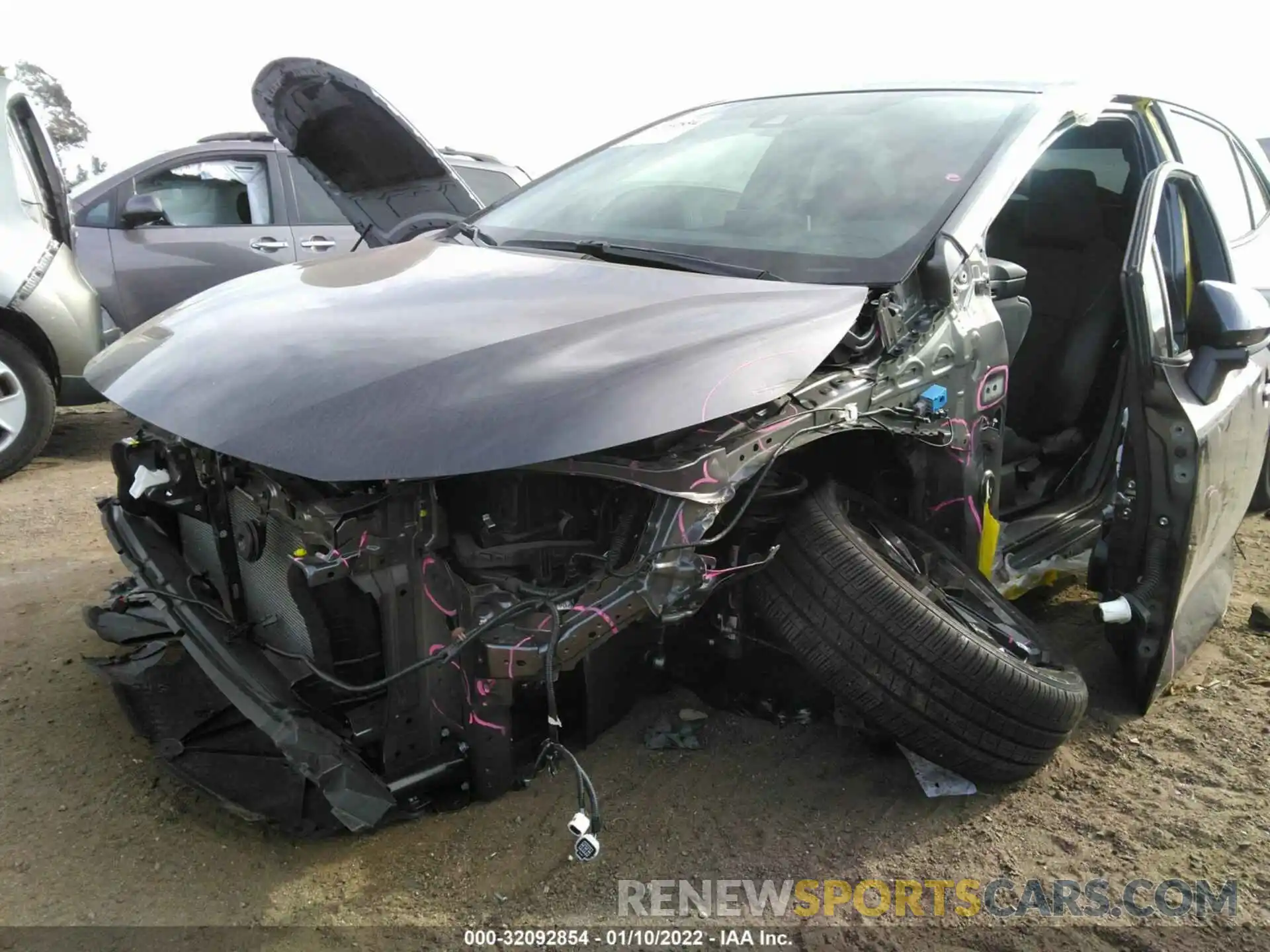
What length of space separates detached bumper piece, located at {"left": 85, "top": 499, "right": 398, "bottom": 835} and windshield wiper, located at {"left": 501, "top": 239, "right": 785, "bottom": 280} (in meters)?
1.38

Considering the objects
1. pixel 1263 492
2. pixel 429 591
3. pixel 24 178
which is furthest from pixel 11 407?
pixel 1263 492

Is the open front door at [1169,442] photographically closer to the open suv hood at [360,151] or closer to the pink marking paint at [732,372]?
the pink marking paint at [732,372]

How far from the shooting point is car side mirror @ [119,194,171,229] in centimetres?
596

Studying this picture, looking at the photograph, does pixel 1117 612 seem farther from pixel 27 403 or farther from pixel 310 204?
pixel 310 204

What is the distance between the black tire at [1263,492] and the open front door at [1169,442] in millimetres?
1934

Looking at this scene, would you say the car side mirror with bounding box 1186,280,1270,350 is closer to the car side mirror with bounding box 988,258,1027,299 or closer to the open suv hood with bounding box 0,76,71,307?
the car side mirror with bounding box 988,258,1027,299

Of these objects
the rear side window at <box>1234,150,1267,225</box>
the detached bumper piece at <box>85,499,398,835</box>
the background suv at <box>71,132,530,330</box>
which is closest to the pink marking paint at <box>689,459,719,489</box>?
the detached bumper piece at <box>85,499,398,835</box>

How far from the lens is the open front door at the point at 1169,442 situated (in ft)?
8.40

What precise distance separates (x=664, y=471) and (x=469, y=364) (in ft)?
1.44

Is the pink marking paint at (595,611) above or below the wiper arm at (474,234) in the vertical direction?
below

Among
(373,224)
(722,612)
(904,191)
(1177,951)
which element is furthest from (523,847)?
(373,224)

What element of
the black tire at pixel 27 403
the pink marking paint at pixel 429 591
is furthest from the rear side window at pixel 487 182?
the pink marking paint at pixel 429 591

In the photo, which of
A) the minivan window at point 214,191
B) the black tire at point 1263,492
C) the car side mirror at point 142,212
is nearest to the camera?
the black tire at point 1263,492

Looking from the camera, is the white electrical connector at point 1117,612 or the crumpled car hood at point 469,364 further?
the white electrical connector at point 1117,612
